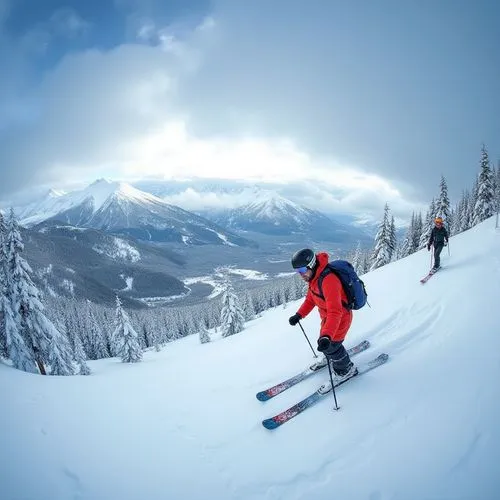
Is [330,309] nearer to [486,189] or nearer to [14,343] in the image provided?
[14,343]

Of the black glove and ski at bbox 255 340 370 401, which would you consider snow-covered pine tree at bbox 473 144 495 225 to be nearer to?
ski at bbox 255 340 370 401

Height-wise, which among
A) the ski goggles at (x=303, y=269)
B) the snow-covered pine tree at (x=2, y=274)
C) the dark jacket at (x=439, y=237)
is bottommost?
the dark jacket at (x=439, y=237)

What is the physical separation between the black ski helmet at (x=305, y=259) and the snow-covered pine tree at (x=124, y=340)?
137 ft

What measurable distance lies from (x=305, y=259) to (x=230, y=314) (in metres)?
42.9

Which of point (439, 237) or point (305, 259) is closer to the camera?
point (305, 259)

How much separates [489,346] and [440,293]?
3.87 m

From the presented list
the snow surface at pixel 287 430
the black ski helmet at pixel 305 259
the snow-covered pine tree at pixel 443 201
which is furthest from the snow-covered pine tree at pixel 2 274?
the snow-covered pine tree at pixel 443 201

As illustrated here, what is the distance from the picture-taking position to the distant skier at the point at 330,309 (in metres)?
5.00

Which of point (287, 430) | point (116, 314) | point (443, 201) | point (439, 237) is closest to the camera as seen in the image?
point (287, 430)

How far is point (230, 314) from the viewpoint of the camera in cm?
4672

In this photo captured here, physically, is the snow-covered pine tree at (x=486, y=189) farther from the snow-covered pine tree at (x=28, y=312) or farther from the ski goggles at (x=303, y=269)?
the snow-covered pine tree at (x=28, y=312)

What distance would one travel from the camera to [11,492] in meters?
3.85

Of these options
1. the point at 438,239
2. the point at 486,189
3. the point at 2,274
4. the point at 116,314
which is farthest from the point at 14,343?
the point at 486,189

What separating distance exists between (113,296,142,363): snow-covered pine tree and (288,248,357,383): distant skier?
136 feet
